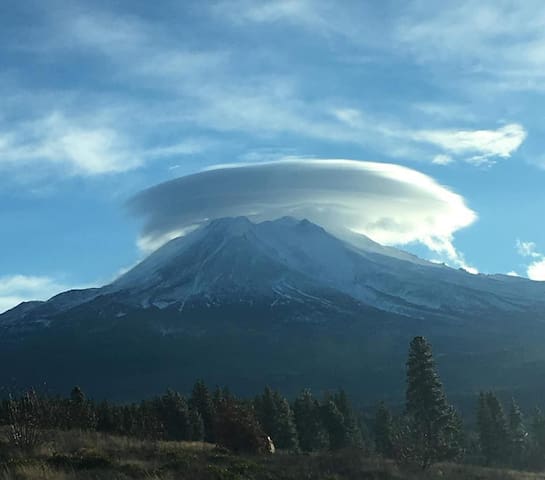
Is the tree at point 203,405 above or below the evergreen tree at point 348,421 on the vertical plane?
above

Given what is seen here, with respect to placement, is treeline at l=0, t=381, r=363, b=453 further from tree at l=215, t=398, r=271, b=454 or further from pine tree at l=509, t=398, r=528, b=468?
pine tree at l=509, t=398, r=528, b=468

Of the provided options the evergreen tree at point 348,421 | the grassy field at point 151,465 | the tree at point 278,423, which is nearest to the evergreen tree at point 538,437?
the evergreen tree at point 348,421

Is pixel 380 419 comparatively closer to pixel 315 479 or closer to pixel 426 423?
pixel 426 423

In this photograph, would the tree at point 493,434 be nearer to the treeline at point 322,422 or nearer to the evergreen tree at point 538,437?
the treeline at point 322,422

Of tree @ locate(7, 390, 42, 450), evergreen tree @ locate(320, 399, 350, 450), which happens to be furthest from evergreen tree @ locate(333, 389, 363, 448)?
tree @ locate(7, 390, 42, 450)

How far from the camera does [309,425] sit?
79062 mm

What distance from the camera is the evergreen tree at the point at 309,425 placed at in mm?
77812

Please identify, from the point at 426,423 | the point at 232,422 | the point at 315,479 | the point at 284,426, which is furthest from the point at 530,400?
the point at 315,479

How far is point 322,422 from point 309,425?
1.47 meters

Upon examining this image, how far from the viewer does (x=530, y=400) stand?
16950 cm

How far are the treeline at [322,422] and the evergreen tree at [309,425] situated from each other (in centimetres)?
10

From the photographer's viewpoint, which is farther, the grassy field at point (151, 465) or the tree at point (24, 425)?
the tree at point (24, 425)

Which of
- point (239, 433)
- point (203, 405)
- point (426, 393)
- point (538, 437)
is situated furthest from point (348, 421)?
point (239, 433)

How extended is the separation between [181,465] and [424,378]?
25815mm
